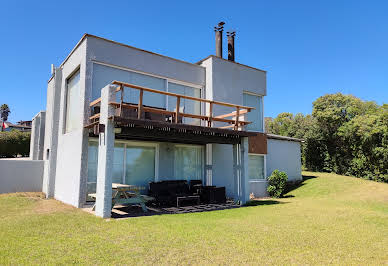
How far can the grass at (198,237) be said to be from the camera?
14.3 feet

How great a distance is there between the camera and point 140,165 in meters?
10.8

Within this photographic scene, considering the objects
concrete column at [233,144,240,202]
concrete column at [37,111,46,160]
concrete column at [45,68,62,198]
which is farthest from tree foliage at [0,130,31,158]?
concrete column at [233,144,240,202]

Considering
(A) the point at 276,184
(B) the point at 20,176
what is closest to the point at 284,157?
(A) the point at 276,184

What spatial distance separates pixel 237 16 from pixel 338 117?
1293 cm

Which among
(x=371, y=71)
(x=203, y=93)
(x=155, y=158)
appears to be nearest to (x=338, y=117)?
(x=371, y=71)

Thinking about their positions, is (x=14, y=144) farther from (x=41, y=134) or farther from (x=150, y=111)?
(x=150, y=111)

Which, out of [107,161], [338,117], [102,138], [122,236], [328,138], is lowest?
[122,236]

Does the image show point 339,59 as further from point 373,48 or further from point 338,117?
point 338,117

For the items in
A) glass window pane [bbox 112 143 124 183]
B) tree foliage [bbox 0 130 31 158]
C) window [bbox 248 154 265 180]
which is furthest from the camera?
tree foliage [bbox 0 130 31 158]

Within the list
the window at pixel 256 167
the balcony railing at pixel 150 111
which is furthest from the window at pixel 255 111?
the balcony railing at pixel 150 111

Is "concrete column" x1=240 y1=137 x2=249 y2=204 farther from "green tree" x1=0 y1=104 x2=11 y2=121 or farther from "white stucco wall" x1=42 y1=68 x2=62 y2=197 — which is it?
"green tree" x1=0 y1=104 x2=11 y2=121

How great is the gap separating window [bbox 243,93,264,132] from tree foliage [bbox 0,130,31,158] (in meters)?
28.6

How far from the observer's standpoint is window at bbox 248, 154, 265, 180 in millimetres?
13977

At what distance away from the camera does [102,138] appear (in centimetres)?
810
